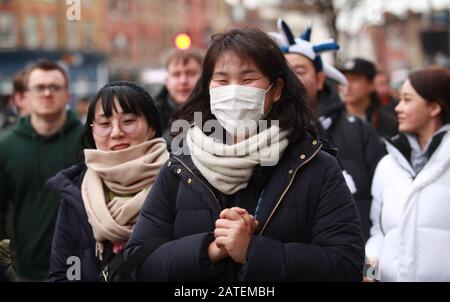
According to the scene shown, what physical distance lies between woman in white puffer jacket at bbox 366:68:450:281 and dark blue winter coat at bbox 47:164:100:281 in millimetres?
1614

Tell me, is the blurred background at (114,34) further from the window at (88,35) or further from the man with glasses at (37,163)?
the man with glasses at (37,163)

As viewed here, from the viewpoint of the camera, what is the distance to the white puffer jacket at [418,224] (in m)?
3.91

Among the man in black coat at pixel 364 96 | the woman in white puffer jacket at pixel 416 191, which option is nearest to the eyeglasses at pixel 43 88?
the woman in white puffer jacket at pixel 416 191

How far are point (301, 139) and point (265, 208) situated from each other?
1.08 feet

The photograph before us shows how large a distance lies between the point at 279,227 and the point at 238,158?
31cm

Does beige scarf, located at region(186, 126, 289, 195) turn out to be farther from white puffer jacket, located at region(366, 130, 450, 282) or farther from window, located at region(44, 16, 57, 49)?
window, located at region(44, 16, 57, 49)

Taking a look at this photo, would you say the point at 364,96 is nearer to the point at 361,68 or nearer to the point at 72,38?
the point at 361,68

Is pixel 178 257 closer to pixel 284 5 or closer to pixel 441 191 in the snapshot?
pixel 441 191

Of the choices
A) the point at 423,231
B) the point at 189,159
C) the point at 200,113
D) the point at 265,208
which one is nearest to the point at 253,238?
the point at 265,208

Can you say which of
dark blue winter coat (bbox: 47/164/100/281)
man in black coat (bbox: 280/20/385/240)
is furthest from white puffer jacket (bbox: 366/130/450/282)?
dark blue winter coat (bbox: 47/164/100/281)

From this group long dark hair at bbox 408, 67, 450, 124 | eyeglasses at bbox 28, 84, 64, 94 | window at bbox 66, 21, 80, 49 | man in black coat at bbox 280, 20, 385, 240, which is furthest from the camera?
window at bbox 66, 21, 80, 49

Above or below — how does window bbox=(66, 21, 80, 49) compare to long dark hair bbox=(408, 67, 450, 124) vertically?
above

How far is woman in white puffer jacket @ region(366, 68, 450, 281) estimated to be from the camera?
392cm

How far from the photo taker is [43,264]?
5406 mm
